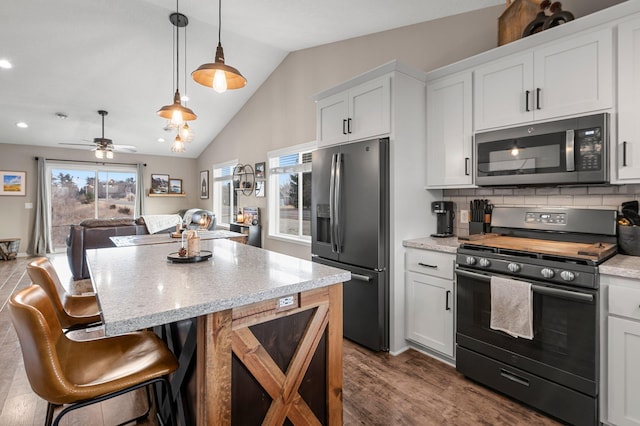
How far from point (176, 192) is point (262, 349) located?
28.9 ft

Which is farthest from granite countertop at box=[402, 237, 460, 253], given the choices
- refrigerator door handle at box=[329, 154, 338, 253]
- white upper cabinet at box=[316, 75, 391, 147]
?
white upper cabinet at box=[316, 75, 391, 147]

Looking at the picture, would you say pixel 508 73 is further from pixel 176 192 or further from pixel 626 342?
pixel 176 192

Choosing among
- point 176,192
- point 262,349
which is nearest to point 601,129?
point 262,349

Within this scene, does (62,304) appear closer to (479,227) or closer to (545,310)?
(545,310)

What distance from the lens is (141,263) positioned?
1.87 m

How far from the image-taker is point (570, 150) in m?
2.07

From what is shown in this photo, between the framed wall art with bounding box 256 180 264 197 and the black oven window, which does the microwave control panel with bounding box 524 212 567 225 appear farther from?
the framed wall art with bounding box 256 180 264 197

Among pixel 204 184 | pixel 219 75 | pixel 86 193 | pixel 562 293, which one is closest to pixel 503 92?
pixel 562 293

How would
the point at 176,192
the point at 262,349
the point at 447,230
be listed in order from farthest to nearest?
the point at 176,192, the point at 447,230, the point at 262,349

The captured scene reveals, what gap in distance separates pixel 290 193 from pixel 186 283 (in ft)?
13.0

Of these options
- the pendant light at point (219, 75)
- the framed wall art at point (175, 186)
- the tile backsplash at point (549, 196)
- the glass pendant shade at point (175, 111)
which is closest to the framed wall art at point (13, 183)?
the framed wall art at point (175, 186)

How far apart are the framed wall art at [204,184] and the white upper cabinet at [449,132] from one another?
22.7ft

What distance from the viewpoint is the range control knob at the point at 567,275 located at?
71.1 inches

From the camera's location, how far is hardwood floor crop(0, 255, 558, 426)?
6.29 ft
